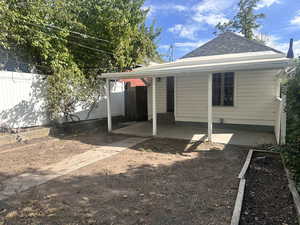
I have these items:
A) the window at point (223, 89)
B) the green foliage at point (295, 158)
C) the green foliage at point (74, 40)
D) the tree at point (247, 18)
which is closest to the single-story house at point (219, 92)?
the window at point (223, 89)

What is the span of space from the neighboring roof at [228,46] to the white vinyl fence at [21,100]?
8.82 metres

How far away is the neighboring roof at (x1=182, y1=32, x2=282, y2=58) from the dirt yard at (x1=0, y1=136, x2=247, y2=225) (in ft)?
25.3

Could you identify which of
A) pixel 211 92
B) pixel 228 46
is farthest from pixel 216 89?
pixel 228 46

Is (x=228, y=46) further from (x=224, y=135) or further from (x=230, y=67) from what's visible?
(x=230, y=67)

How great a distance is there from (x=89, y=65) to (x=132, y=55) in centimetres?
342

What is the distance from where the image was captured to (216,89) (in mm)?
8422

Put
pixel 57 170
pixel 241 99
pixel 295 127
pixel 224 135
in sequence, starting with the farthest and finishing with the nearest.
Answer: pixel 241 99 < pixel 224 135 < pixel 57 170 < pixel 295 127

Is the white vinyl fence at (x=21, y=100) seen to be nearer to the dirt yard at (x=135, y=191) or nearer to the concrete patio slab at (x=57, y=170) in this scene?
the dirt yard at (x=135, y=191)

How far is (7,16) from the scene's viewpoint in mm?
6852

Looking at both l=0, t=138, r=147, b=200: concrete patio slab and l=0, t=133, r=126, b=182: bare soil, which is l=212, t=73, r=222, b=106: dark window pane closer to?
l=0, t=138, r=147, b=200: concrete patio slab

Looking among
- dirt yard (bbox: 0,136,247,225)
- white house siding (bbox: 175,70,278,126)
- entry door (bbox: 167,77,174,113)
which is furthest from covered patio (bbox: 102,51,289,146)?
entry door (bbox: 167,77,174,113)

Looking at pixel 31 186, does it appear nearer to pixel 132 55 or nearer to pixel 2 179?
pixel 2 179

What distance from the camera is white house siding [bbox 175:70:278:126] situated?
743 centimetres

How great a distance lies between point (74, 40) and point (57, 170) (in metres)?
8.97
